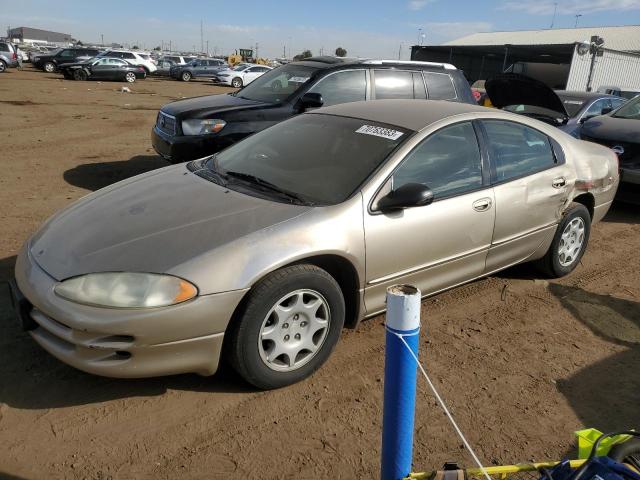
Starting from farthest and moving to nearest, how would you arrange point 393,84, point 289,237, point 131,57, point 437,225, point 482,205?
point 131,57 < point 393,84 < point 482,205 < point 437,225 < point 289,237

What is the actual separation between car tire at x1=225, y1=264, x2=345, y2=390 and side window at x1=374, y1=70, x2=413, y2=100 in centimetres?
457

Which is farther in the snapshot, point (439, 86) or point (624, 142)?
point (439, 86)

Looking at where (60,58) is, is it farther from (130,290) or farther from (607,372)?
(607,372)

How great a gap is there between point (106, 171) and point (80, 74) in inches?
906

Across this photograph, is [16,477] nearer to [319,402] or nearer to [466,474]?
[319,402]

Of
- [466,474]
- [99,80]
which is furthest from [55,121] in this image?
[99,80]

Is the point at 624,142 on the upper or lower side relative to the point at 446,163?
lower

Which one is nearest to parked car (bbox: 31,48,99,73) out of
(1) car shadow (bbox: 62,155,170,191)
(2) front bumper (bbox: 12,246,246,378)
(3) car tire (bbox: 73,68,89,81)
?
(3) car tire (bbox: 73,68,89,81)

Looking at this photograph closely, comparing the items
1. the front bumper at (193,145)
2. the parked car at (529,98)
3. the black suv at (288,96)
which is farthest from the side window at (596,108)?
the front bumper at (193,145)

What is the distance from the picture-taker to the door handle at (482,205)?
11.8ft

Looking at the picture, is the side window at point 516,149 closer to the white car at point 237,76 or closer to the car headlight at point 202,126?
the car headlight at point 202,126

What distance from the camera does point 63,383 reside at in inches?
113

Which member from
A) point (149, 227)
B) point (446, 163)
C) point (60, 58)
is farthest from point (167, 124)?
point (60, 58)

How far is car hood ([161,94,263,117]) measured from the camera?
6469mm
